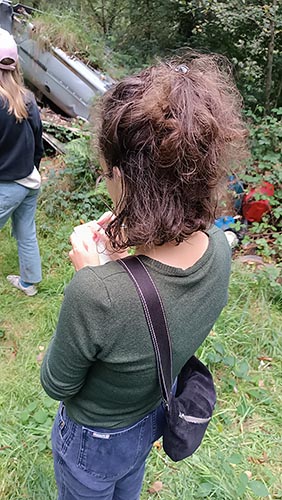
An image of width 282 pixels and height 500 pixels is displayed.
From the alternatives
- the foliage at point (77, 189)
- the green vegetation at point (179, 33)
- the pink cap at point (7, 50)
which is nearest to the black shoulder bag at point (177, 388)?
the pink cap at point (7, 50)

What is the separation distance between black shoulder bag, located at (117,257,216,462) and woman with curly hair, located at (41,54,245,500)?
2 centimetres

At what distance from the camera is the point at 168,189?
993 millimetres

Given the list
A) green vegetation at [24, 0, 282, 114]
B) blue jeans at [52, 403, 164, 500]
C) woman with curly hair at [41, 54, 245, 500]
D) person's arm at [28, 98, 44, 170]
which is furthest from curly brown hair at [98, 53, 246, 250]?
green vegetation at [24, 0, 282, 114]


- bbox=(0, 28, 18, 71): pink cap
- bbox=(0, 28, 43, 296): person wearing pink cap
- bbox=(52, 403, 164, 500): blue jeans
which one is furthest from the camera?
bbox=(0, 28, 43, 296): person wearing pink cap

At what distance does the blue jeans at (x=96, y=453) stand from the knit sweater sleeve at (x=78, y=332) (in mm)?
246

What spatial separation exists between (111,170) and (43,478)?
1825 mm

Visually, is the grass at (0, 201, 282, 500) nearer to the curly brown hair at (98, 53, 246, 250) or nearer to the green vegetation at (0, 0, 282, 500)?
the green vegetation at (0, 0, 282, 500)

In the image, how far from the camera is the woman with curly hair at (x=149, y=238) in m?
0.95

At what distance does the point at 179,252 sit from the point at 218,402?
193 cm

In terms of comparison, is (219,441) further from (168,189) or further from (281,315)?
(168,189)

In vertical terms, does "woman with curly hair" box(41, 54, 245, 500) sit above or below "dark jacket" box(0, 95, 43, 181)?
above

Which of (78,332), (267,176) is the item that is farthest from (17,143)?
(267,176)

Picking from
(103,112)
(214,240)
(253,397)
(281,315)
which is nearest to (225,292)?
(214,240)

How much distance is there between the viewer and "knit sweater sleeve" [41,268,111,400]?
3.21ft
